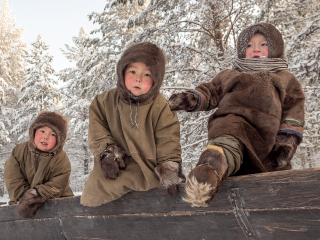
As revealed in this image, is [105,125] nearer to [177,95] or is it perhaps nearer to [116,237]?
[177,95]

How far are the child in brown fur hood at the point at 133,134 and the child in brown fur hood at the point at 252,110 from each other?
0.78 ft

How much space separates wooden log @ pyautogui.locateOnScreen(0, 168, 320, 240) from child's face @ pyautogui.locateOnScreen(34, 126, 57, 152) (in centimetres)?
64

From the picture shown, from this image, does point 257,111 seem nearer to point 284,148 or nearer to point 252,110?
point 252,110

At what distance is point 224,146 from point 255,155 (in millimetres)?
268

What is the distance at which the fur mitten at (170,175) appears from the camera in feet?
5.65

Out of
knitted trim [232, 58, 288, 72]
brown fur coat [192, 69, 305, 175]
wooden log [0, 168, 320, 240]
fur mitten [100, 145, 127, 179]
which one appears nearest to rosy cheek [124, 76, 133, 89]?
fur mitten [100, 145, 127, 179]

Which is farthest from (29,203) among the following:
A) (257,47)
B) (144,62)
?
(257,47)

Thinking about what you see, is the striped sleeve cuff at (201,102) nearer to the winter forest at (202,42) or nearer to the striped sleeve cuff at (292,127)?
the striped sleeve cuff at (292,127)

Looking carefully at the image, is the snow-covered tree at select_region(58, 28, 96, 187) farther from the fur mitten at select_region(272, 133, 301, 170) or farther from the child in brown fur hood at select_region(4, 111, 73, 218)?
the fur mitten at select_region(272, 133, 301, 170)

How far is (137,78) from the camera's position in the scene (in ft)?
6.66

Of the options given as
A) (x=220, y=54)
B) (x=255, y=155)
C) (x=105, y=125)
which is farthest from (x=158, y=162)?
(x=220, y=54)

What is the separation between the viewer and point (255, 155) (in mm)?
1736

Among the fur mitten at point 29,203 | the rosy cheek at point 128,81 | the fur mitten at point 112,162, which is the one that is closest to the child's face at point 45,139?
the fur mitten at point 29,203

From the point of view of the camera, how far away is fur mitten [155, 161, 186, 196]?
1723 millimetres
